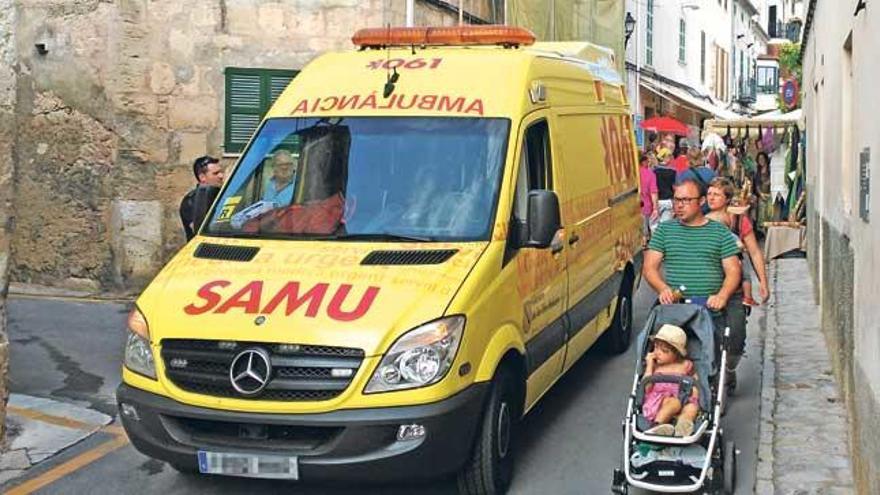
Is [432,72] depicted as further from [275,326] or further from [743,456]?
[743,456]

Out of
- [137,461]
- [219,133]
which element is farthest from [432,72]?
[219,133]

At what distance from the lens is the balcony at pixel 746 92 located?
50675 millimetres

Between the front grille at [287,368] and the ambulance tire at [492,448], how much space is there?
0.84 meters

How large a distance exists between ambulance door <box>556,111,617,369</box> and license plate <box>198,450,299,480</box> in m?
2.61

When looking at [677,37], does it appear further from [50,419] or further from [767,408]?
[50,419]

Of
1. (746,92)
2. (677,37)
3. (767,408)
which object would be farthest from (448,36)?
(746,92)

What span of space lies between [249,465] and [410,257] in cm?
134

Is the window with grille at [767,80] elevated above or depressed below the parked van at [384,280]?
above

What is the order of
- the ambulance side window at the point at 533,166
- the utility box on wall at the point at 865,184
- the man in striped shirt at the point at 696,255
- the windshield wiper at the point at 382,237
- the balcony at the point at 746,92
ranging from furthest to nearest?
the balcony at the point at 746,92 < the man in striped shirt at the point at 696,255 < the ambulance side window at the point at 533,166 < the windshield wiper at the point at 382,237 < the utility box on wall at the point at 865,184

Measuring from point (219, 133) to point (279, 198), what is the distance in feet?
22.8

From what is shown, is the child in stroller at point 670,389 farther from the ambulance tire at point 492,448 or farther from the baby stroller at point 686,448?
the ambulance tire at point 492,448

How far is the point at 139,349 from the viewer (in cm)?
554

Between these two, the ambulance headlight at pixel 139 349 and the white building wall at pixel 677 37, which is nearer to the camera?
the ambulance headlight at pixel 139 349

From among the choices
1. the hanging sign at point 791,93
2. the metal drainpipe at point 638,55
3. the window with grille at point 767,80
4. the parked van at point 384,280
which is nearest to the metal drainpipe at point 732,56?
the window with grille at point 767,80
